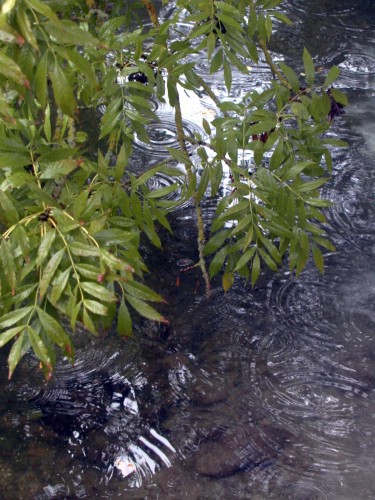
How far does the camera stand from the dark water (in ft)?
7.60

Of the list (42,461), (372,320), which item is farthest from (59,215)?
(372,320)

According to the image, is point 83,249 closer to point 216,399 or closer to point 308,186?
point 308,186

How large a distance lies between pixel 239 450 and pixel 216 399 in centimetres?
24

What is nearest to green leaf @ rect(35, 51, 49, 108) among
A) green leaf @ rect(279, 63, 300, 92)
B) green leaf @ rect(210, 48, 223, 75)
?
green leaf @ rect(210, 48, 223, 75)

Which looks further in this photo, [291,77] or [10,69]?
[291,77]

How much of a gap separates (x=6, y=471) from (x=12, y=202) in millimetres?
1122

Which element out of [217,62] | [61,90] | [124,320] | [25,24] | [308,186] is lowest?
[124,320]

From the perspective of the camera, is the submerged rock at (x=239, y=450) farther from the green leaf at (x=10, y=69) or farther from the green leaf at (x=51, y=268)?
the green leaf at (x=10, y=69)

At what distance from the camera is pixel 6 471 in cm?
232

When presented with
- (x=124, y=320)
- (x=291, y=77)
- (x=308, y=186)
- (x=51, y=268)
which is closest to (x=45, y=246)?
(x=51, y=268)

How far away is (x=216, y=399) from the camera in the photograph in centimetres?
257

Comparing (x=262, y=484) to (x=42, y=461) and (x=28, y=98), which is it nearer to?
(x=42, y=461)

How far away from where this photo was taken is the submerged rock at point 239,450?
7.70 ft

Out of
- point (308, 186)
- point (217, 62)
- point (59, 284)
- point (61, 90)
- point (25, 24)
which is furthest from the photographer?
point (217, 62)
